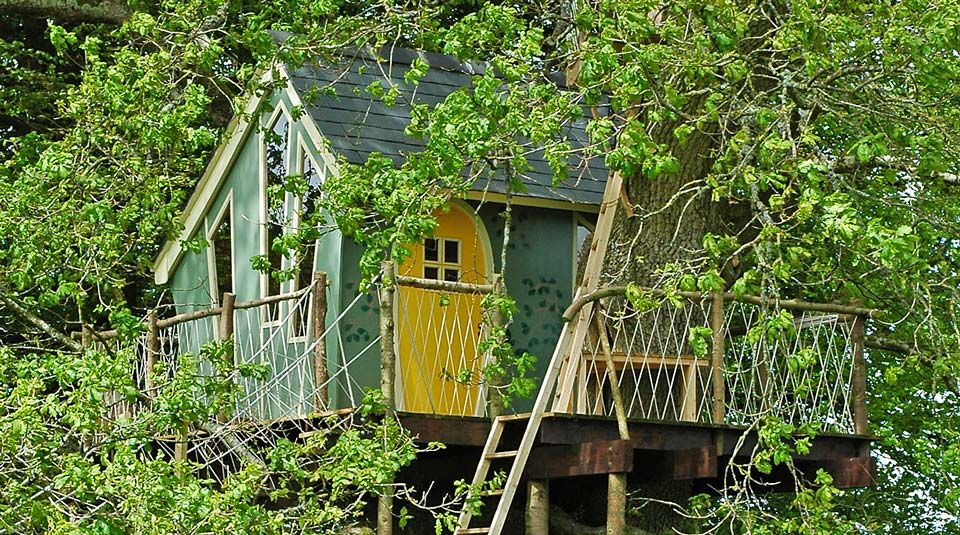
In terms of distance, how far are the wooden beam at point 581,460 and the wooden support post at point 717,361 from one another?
1.03 m

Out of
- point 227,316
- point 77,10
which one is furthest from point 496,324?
point 77,10

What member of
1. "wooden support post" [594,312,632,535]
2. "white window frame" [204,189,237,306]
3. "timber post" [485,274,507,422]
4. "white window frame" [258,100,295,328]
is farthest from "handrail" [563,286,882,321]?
"white window frame" [204,189,237,306]

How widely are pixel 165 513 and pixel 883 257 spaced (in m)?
4.39

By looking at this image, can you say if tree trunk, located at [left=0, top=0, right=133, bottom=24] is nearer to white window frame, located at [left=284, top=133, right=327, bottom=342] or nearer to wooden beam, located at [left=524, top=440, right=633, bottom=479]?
white window frame, located at [left=284, top=133, right=327, bottom=342]

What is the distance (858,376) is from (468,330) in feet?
10.4

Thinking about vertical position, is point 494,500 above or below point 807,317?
below

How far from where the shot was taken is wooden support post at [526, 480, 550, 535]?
39.2ft

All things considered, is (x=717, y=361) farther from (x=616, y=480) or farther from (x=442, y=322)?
(x=442, y=322)

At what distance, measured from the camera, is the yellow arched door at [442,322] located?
1327 cm

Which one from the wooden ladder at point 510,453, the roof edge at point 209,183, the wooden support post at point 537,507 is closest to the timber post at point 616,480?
the wooden ladder at point 510,453

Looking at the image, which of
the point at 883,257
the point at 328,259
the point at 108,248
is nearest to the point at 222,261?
the point at 328,259

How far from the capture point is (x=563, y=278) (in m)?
14.0

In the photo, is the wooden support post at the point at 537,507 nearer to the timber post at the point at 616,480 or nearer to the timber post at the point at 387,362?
the timber post at the point at 616,480

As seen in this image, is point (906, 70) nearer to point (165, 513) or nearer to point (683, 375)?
point (683, 375)
